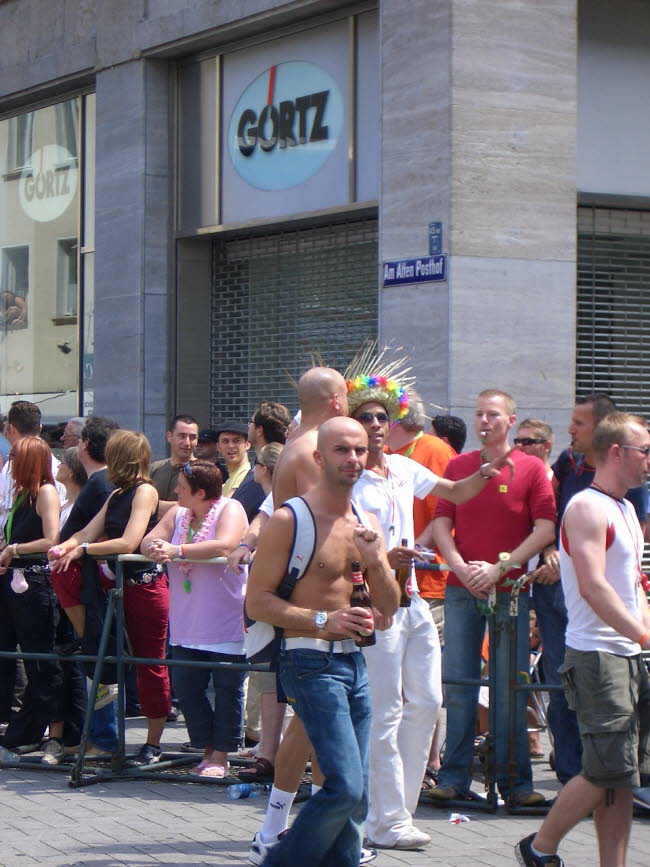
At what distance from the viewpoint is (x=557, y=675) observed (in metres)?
7.53

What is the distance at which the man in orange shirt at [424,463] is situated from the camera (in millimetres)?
8180

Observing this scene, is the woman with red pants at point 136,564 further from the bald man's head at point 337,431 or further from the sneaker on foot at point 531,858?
the sneaker on foot at point 531,858

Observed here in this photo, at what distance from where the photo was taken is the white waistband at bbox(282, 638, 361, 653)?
543 cm

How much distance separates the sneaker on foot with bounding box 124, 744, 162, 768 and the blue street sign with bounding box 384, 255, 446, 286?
4.77 metres

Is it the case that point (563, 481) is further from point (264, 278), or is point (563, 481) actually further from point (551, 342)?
point (264, 278)

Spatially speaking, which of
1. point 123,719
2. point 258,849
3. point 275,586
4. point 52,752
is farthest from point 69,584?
point 275,586

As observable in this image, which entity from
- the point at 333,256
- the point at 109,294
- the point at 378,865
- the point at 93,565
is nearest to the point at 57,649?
the point at 93,565

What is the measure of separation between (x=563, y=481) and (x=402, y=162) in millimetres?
4500

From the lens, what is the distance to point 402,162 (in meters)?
11.9

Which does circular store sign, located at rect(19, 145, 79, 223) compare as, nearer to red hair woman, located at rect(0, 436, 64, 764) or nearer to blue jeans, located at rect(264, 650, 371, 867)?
red hair woman, located at rect(0, 436, 64, 764)

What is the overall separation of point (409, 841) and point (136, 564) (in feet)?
8.41

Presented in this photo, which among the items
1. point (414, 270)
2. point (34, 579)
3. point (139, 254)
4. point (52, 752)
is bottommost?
point (52, 752)

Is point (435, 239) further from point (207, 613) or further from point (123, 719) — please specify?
point (123, 719)

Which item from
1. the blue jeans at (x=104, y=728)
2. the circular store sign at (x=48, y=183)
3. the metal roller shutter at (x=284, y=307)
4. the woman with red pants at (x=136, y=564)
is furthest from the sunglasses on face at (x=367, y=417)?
the circular store sign at (x=48, y=183)
